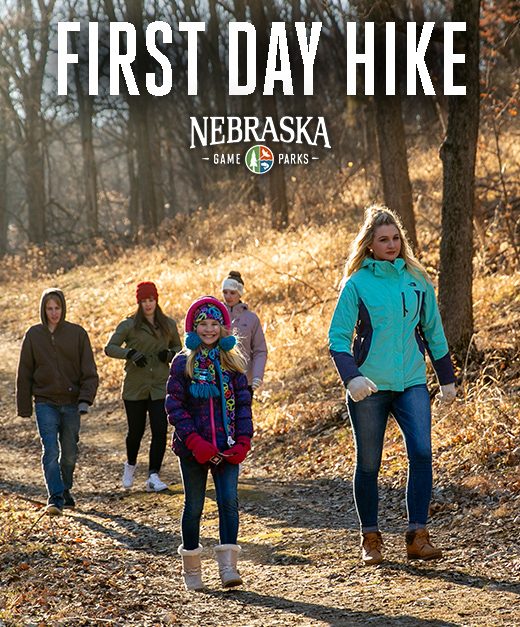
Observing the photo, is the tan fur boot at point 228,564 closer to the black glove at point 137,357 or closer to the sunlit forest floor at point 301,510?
the sunlit forest floor at point 301,510

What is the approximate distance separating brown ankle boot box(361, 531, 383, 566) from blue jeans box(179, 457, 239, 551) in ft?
2.93

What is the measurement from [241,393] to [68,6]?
105 feet

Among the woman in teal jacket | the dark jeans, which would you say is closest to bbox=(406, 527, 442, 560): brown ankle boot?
the woman in teal jacket

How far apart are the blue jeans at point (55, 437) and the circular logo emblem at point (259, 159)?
60.4ft

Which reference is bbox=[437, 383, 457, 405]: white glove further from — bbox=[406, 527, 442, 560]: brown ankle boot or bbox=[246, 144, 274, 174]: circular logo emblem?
bbox=[246, 144, 274, 174]: circular logo emblem

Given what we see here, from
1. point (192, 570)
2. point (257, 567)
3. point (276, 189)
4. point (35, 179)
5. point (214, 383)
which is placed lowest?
point (257, 567)

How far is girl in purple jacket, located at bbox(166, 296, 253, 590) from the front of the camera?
605 centimetres

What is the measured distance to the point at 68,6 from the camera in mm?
35250

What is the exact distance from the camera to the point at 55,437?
938 cm

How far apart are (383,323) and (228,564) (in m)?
1.82

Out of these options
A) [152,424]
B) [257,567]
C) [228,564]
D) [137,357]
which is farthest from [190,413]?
[152,424]

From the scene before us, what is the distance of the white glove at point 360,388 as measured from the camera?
586 cm

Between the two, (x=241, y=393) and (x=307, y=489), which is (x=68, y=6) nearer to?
(x=307, y=489)

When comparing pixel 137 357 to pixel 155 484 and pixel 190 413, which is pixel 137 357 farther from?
pixel 190 413
